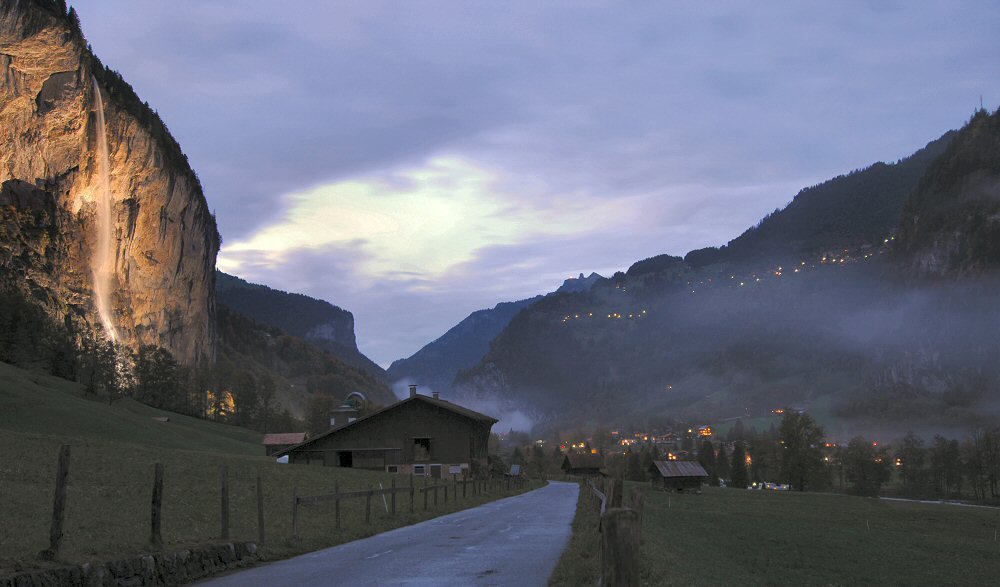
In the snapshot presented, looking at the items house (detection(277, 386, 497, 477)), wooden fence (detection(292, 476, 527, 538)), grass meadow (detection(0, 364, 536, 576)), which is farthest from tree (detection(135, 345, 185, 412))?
wooden fence (detection(292, 476, 527, 538))

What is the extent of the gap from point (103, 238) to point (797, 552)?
15530cm

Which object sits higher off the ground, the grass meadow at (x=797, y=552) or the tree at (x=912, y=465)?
the grass meadow at (x=797, y=552)

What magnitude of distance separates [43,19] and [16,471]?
137 metres

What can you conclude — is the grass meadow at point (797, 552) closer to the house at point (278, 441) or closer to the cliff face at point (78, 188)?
the house at point (278, 441)

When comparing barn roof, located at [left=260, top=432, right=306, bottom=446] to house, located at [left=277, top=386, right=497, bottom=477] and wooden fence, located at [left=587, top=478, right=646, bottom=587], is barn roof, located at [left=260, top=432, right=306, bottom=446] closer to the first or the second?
house, located at [left=277, top=386, right=497, bottom=477]

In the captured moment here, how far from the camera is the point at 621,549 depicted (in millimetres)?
8797

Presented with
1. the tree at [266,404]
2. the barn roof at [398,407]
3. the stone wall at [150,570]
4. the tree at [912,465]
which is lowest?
the tree at [912,465]

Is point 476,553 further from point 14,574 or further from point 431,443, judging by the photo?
point 431,443

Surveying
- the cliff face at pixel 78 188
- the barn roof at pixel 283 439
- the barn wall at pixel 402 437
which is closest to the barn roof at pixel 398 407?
the barn wall at pixel 402 437

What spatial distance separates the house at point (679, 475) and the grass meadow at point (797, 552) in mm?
44933

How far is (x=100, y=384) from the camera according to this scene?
12231cm

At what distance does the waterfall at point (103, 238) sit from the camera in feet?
513

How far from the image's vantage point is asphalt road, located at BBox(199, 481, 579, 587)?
51.0 feet

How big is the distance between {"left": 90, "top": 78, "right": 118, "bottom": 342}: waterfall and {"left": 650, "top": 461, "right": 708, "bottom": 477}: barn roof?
355ft
